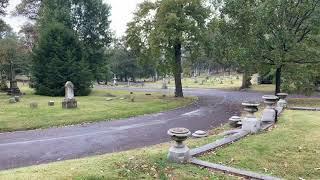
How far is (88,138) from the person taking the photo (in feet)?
54.9

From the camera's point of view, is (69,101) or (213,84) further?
(213,84)

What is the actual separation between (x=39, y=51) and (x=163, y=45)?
48.8ft

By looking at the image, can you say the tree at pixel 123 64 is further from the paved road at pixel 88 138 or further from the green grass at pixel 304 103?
the paved road at pixel 88 138

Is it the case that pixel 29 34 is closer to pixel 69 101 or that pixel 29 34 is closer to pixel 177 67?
pixel 177 67

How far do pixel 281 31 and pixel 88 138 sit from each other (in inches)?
740

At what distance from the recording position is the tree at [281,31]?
93.5 feet

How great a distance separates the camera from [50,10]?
145 ft

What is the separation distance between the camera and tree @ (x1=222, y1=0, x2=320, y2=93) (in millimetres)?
28500

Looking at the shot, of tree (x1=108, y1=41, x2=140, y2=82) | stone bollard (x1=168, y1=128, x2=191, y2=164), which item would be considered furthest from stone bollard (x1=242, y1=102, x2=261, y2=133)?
tree (x1=108, y1=41, x2=140, y2=82)

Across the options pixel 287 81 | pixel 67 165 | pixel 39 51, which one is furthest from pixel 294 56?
pixel 39 51

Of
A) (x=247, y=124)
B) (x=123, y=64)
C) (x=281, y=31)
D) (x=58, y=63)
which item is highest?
(x=281, y=31)

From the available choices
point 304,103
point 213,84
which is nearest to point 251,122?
point 304,103

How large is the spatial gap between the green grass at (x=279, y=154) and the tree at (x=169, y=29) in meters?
21.3

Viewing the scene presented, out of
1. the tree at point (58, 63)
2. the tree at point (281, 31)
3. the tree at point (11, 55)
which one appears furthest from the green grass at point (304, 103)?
the tree at point (11, 55)
